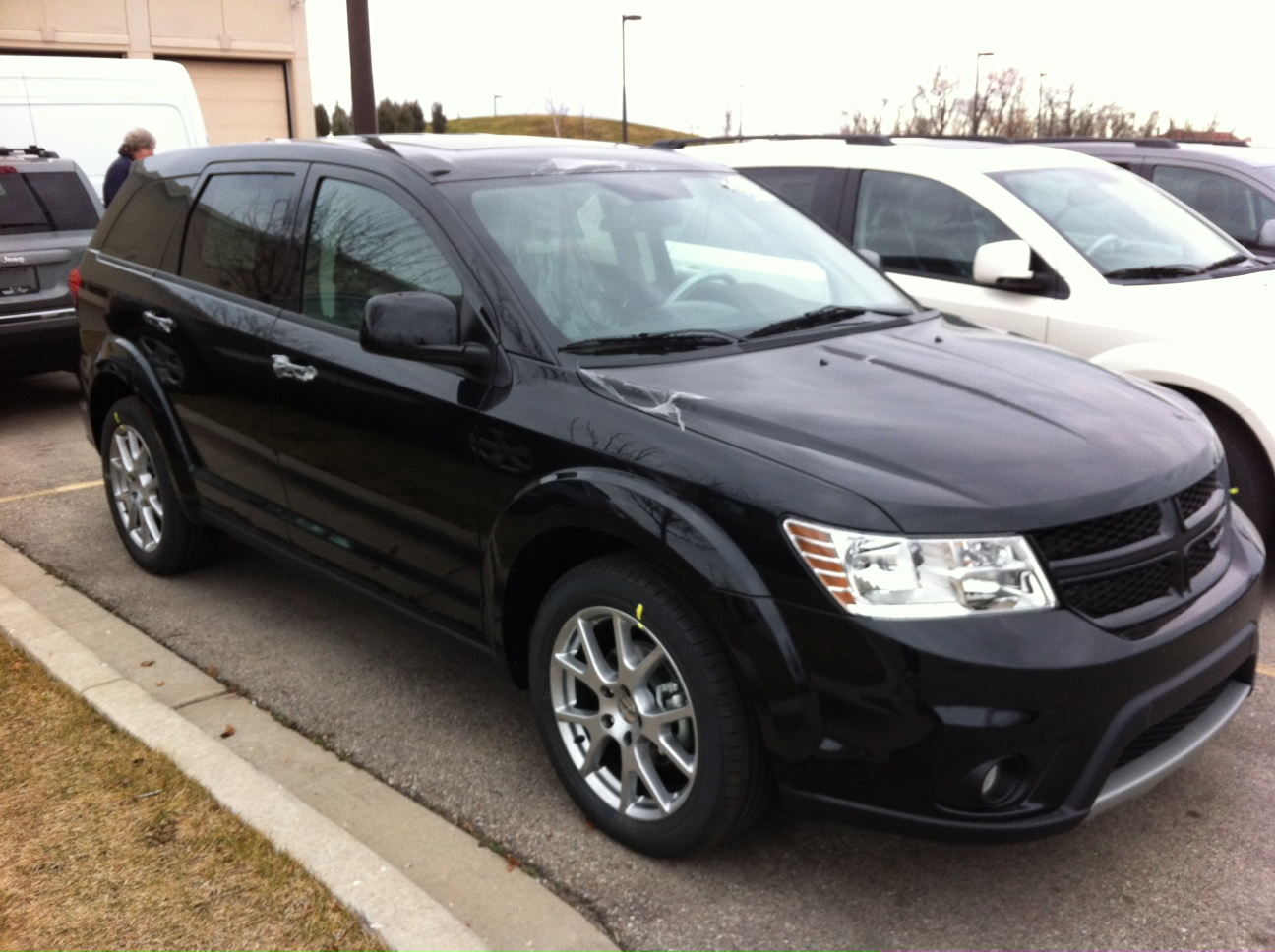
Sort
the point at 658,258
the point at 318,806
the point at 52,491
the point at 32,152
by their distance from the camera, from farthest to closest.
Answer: the point at 32,152
the point at 52,491
the point at 658,258
the point at 318,806

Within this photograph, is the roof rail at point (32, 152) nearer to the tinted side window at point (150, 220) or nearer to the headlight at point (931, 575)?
the tinted side window at point (150, 220)

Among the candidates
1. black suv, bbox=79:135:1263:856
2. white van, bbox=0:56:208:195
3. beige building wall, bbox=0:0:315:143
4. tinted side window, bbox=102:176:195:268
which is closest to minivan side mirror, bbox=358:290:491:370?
black suv, bbox=79:135:1263:856

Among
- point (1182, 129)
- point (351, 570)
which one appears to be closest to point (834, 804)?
point (351, 570)

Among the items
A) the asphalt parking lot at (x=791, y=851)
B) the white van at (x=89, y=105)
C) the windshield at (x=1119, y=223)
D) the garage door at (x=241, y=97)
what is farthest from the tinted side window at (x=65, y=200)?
the garage door at (x=241, y=97)

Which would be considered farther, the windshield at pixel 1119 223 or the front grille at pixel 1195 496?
the windshield at pixel 1119 223

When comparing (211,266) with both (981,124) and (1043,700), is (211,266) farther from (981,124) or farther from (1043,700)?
(981,124)

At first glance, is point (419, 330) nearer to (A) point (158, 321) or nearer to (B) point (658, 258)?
(B) point (658, 258)

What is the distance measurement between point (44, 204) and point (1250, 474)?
8.03m

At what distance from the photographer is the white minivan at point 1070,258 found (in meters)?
5.38

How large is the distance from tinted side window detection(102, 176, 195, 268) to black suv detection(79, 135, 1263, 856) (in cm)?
30

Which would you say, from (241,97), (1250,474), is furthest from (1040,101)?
(1250,474)

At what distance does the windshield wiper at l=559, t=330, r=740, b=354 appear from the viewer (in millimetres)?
3643

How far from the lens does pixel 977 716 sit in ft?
9.22

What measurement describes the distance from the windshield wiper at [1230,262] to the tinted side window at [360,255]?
409cm
